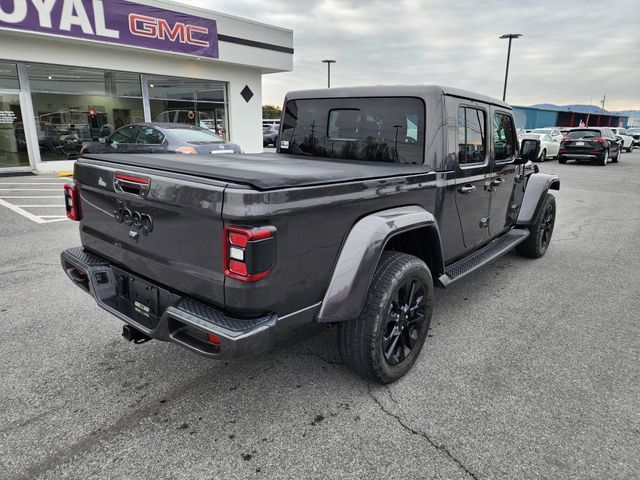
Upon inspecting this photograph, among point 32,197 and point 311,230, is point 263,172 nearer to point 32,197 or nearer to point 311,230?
point 311,230

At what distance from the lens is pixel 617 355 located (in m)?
3.35

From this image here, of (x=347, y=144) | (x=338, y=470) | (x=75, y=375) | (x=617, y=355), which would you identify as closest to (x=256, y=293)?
(x=338, y=470)

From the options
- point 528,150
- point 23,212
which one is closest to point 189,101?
point 23,212

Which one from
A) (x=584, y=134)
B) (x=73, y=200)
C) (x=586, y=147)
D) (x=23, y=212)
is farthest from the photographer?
(x=584, y=134)

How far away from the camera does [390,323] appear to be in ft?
9.37

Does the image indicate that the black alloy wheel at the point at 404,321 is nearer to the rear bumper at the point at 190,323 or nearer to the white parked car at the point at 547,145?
the rear bumper at the point at 190,323

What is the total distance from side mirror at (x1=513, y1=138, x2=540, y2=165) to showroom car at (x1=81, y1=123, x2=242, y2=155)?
6.60m

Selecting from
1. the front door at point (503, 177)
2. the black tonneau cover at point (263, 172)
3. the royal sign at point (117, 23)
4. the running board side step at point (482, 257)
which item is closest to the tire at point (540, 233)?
the running board side step at point (482, 257)

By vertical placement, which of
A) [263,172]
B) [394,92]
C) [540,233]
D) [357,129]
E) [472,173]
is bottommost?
[540,233]

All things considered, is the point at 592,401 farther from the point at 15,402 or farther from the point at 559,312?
the point at 15,402

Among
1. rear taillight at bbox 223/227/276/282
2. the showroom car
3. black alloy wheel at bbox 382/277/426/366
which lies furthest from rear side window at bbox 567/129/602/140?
rear taillight at bbox 223/227/276/282

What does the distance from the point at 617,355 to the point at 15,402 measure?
4119 mm

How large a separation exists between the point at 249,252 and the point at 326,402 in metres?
1.25

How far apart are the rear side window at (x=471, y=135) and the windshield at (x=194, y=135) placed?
7.49 m
